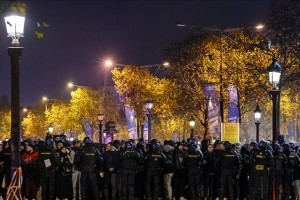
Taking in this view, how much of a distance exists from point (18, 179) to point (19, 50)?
3240 mm

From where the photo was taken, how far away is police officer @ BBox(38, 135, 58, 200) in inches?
862

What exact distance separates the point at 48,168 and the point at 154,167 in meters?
3.74

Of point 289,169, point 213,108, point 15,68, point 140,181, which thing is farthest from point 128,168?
point 213,108

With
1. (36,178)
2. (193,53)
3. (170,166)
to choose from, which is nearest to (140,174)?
(170,166)

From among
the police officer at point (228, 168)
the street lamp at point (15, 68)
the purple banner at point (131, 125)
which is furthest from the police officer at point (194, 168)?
the purple banner at point (131, 125)

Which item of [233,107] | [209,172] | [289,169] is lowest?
[209,172]

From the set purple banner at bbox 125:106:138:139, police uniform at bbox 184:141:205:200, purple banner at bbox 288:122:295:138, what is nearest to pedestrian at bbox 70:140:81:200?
police uniform at bbox 184:141:205:200

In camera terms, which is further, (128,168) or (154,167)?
(154,167)

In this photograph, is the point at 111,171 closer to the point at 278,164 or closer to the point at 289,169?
the point at 278,164

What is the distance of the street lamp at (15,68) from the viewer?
1523cm

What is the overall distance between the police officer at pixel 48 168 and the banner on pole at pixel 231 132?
9836mm

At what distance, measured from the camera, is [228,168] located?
21.3 m

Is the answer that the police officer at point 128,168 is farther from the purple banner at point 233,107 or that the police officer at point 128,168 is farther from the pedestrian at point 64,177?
the purple banner at point 233,107

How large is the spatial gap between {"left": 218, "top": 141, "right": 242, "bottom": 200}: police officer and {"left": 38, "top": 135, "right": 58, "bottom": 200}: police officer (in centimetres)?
581
